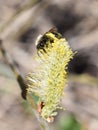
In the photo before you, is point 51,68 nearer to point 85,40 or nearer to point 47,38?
point 47,38

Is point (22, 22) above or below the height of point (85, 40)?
above

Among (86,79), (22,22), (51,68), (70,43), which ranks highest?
(22,22)

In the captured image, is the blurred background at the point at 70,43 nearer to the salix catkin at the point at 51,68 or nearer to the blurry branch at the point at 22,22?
the blurry branch at the point at 22,22

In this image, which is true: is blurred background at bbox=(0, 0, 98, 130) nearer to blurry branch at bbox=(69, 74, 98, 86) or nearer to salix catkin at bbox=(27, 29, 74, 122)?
blurry branch at bbox=(69, 74, 98, 86)

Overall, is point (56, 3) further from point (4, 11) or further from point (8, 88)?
point (8, 88)

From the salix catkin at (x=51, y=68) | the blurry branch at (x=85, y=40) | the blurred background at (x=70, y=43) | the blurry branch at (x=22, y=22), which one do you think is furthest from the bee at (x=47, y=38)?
the blurry branch at (x=22, y=22)

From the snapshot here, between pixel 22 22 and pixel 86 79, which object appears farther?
pixel 22 22

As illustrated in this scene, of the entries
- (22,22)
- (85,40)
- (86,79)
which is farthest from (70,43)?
(22,22)
